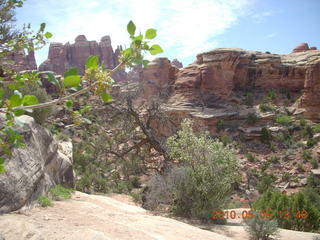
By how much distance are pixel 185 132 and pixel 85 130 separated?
56.6 ft

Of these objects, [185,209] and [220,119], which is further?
[220,119]

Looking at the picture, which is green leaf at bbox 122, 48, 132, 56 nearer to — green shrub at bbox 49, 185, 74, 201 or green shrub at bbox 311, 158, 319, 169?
green shrub at bbox 49, 185, 74, 201

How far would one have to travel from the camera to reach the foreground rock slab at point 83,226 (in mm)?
3520

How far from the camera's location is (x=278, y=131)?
2375 centimetres

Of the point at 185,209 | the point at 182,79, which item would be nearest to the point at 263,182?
the point at 185,209

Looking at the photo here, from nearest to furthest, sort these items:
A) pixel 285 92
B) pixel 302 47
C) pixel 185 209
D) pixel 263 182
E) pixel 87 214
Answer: pixel 87 214 → pixel 185 209 → pixel 263 182 → pixel 285 92 → pixel 302 47

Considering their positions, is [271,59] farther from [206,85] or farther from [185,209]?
[185,209]

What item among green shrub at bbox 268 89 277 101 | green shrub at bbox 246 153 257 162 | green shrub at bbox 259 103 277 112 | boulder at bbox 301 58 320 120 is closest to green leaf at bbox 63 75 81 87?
green shrub at bbox 246 153 257 162

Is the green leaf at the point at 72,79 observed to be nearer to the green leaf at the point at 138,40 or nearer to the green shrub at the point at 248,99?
the green leaf at the point at 138,40

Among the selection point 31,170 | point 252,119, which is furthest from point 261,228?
point 252,119

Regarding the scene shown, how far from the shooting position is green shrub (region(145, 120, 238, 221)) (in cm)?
673

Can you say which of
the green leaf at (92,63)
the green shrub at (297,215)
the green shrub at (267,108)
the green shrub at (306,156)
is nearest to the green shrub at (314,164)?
the green shrub at (306,156)

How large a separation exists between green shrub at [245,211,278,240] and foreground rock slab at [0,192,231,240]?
107 centimetres

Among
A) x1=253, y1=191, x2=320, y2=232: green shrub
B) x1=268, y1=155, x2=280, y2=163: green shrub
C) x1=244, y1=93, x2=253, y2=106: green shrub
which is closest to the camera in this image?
x1=253, y1=191, x2=320, y2=232: green shrub
